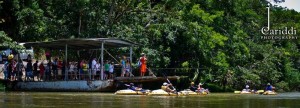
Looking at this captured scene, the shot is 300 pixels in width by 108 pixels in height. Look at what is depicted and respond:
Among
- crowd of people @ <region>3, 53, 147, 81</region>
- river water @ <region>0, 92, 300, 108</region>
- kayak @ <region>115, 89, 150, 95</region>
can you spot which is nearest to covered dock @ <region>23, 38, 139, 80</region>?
crowd of people @ <region>3, 53, 147, 81</region>

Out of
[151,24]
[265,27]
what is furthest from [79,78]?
[265,27]

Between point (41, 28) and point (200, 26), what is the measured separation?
32.9 feet

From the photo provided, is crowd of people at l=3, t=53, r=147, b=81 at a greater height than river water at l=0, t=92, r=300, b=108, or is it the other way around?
crowd of people at l=3, t=53, r=147, b=81

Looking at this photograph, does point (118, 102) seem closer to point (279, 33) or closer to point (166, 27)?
point (166, 27)

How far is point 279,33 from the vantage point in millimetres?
50344

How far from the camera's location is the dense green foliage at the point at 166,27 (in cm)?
3073

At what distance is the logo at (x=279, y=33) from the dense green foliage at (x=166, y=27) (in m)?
5.07

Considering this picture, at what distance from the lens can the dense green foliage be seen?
30734 mm

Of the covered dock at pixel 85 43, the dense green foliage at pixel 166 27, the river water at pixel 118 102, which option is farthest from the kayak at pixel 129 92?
the dense green foliage at pixel 166 27

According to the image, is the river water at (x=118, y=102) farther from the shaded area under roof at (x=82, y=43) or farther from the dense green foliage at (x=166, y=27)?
the dense green foliage at (x=166, y=27)

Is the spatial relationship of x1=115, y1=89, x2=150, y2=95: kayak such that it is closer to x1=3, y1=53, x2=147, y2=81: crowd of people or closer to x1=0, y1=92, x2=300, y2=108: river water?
x1=3, y1=53, x2=147, y2=81: crowd of people

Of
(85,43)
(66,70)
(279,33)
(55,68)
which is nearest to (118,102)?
(66,70)

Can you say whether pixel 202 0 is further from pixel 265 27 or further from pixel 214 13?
pixel 265 27

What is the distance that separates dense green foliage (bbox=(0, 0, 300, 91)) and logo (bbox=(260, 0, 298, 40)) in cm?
507
